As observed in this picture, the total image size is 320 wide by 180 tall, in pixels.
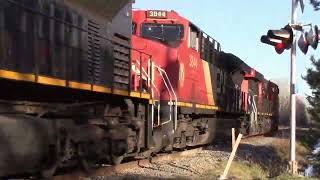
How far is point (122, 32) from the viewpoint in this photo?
1143cm

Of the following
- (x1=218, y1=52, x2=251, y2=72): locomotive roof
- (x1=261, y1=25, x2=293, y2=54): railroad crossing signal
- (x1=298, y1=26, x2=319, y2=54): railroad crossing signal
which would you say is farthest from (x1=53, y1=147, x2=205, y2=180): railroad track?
(x1=218, y1=52, x2=251, y2=72): locomotive roof

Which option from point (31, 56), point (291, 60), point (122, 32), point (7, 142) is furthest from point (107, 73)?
point (291, 60)

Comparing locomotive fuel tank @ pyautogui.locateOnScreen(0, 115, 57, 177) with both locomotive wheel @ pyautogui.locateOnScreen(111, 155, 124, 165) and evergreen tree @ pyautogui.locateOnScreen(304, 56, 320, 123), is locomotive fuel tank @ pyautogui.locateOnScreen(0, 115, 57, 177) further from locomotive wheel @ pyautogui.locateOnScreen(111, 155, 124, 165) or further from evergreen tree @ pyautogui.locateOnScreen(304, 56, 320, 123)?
evergreen tree @ pyautogui.locateOnScreen(304, 56, 320, 123)

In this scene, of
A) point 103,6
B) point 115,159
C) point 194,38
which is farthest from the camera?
point 194,38

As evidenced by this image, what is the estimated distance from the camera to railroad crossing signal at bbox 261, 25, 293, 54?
1209 cm

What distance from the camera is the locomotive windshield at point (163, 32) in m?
15.4

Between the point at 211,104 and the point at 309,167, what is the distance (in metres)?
3.90

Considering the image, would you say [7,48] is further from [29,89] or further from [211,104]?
[211,104]

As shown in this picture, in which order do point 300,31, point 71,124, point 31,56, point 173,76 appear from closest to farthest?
point 31,56 < point 71,124 < point 300,31 < point 173,76

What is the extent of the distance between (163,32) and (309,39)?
4.74 metres

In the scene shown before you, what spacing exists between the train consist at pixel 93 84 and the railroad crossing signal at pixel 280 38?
282 centimetres

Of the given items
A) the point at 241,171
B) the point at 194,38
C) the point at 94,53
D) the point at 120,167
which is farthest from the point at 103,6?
the point at 194,38

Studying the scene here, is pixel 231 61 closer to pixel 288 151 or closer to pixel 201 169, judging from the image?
pixel 288 151

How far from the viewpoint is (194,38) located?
1641 centimetres
